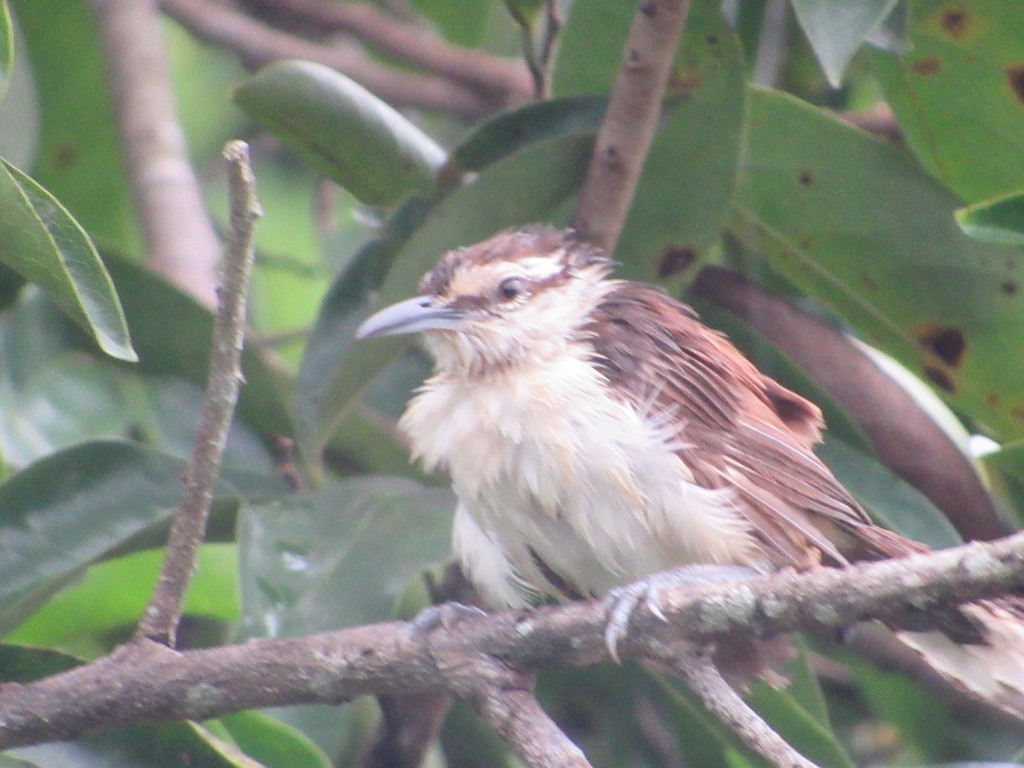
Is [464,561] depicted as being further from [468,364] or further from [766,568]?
[766,568]

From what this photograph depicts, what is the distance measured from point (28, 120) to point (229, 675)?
2376mm

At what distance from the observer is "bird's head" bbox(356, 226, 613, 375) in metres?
3.02

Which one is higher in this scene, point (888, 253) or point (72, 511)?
point (888, 253)

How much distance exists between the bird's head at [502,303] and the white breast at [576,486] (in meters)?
0.14

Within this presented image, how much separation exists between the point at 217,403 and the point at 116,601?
1.52 metres

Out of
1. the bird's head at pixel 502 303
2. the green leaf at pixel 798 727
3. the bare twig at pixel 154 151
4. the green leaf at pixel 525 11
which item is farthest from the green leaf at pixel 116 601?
the green leaf at pixel 525 11

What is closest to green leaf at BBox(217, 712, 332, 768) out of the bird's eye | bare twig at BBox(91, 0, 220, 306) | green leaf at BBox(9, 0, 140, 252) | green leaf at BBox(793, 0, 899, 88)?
the bird's eye

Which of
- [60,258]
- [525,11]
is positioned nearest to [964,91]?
[525,11]

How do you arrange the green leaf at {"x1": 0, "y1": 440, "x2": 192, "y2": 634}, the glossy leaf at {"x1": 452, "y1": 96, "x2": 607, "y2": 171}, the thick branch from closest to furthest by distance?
the thick branch, the green leaf at {"x1": 0, "y1": 440, "x2": 192, "y2": 634}, the glossy leaf at {"x1": 452, "y1": 96, "x2": 607, "y2": 171}

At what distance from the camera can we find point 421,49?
506 centimetres

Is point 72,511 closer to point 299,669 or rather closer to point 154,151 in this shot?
point 299,669

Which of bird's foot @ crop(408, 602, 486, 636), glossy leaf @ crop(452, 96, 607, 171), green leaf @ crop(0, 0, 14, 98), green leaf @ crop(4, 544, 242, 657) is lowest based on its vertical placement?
green leaf @ crop(4, 544, 242, 657)

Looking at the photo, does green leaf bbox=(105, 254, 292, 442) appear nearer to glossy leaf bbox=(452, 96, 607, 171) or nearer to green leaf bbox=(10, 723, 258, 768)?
glossy leaf bbox=(452, 96, 607, 171)

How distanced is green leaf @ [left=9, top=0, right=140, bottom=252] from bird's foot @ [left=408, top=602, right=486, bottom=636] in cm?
248
